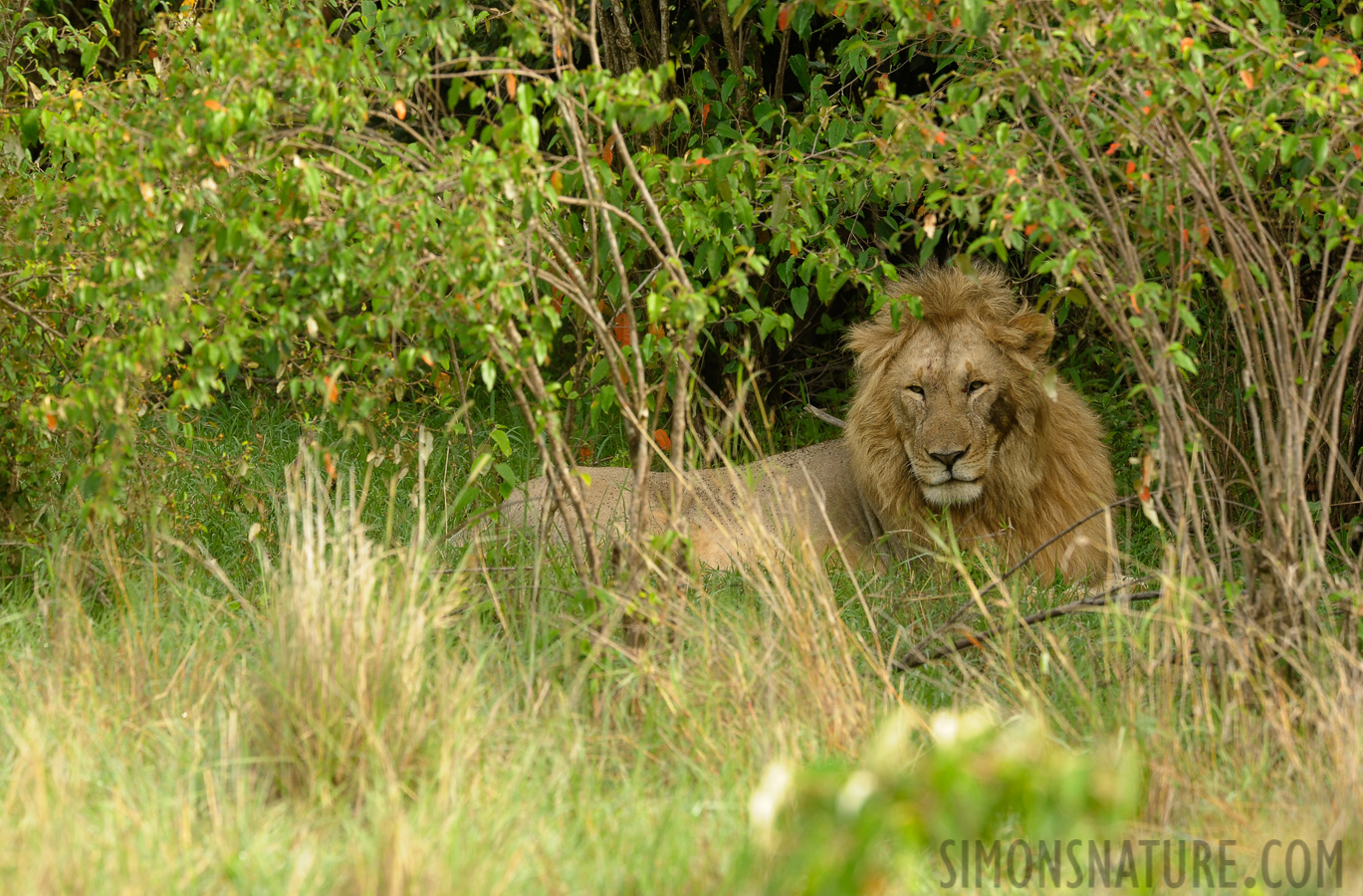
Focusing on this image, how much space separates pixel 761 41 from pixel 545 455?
3567 millimetres

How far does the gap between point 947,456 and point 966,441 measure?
0.08 m

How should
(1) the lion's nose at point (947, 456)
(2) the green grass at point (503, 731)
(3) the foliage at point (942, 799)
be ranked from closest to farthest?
1. (3) the foliage at point (942, 799)
2. (2) the green grass at point (503, 731)
3. (1) the lion's nose at point (947, 456)

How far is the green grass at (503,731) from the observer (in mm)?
2533

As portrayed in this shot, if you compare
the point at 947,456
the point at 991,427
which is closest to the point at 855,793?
the point at 947,456

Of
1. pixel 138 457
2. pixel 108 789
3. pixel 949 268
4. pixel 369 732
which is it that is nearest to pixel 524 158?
pixel 369 732

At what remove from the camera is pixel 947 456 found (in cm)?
474

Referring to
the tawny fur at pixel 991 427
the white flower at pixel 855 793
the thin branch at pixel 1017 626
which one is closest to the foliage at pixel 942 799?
the white flower at pixel 855 793

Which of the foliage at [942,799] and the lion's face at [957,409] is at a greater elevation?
the lion's face at [957,409]

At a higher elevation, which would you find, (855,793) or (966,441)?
(966,441)

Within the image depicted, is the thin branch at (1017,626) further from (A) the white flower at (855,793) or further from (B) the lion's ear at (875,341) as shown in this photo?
(A) the white flower at (855,793)

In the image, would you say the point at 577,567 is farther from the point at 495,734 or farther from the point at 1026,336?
the point at 1026,336

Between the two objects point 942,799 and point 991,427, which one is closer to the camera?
point 942,799

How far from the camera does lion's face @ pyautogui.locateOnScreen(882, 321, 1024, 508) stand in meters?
4.76

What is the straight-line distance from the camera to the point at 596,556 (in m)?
Answer: 3.71
